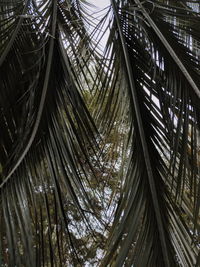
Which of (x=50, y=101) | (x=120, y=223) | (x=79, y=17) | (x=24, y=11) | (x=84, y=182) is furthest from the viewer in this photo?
(x=79, y=17)

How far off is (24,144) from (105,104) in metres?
0.61

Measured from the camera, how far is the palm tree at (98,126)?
1791 mm

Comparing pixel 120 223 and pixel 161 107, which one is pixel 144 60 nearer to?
pixel 161 107

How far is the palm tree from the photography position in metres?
1.79

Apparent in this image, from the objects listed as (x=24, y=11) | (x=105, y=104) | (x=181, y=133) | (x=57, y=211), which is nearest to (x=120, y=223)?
(x=57, y=211)

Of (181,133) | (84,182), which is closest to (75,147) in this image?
(84,182)

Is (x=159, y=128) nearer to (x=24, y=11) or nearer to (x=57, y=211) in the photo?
(x=57, y=211)

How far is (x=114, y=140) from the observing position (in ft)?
7.66

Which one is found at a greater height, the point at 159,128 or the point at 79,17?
the point at 79,17

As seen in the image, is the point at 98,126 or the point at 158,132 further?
the point at 98,126

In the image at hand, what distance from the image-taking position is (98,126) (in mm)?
2387

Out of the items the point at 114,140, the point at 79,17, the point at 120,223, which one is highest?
the point at 79,17

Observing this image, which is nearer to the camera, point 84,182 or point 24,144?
point 24,144

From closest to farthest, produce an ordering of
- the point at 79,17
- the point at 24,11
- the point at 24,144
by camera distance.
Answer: the point at 24,144 < the point at 24,11 < the point at 79,17
